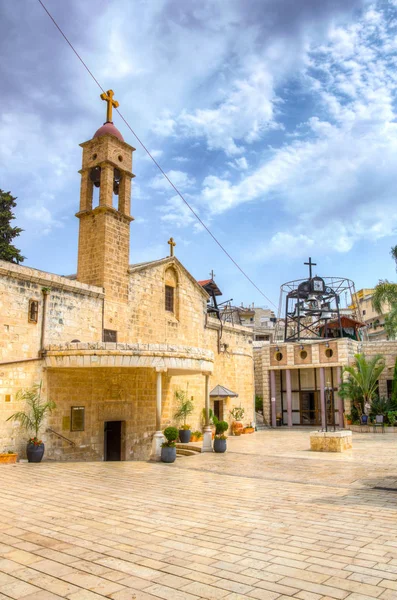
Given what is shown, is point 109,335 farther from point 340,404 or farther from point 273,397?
point 340,404

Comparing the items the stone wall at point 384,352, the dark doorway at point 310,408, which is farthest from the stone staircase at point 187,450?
the stone wall at point 384,352

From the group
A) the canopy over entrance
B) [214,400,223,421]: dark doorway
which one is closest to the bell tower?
the canopy over entrance

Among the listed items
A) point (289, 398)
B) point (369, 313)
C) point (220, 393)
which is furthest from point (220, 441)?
point (369, 313)

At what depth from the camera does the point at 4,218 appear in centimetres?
2675

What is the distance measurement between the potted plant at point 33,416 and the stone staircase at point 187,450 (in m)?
5.03

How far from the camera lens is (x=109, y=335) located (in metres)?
17.2

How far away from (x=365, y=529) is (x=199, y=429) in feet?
50.7

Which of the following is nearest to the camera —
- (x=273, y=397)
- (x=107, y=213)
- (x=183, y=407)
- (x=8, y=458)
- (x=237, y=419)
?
(x=8, y=458)

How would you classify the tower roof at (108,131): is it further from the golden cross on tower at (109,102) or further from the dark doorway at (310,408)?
the dark doorway at (310,408)

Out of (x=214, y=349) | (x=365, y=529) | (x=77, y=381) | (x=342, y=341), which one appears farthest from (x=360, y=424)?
(x=365, y=529)

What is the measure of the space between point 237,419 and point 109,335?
10.1 metres

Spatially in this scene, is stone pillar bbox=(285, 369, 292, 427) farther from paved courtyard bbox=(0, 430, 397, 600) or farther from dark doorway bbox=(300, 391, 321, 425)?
paved courtyard bbox=(0, 430, 397, 600)

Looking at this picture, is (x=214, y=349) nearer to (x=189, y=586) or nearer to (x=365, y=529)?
(x=365, y=529)

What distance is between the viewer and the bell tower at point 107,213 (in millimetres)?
17531
